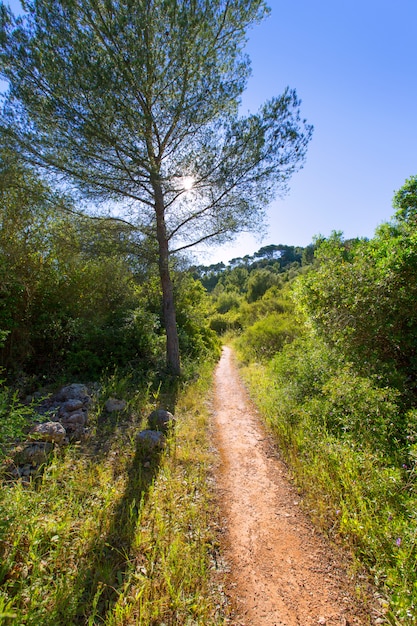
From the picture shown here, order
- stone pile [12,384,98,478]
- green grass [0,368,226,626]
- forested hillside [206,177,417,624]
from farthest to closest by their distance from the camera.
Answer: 1. stone pile [12,384,98,478]
2. forested hillside [206,177,417,624]
3. green grass [0,368,226,626]

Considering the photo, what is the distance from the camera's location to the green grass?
84.7 inches

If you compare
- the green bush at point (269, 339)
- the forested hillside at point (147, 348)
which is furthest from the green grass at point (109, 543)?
the green bush at point (269, 339)

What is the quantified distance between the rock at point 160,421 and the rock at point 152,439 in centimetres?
43

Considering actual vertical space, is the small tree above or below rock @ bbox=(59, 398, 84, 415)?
above

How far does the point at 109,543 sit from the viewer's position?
2732 mm

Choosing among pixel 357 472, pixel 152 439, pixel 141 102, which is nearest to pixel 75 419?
pixel 152 439

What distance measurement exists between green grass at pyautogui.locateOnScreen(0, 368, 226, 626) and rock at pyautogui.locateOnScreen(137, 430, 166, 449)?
8.9 inches

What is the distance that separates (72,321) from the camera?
763 cm

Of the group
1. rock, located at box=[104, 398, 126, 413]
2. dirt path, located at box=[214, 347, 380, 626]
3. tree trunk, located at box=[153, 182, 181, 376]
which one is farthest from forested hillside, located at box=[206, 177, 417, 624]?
rock, located at box=[104, 398, 126, 413]

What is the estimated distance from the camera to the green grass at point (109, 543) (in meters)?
2.15

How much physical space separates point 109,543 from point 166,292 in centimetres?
642

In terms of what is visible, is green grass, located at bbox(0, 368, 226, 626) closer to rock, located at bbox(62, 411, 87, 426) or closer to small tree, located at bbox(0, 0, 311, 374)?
rock, located at bbox(62, 411, 87, 426)

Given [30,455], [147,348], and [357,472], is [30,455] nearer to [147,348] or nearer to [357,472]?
[357,472]

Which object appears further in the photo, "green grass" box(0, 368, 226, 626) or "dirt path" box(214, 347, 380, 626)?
"dirt path" box(214, 347, 380, 626)
